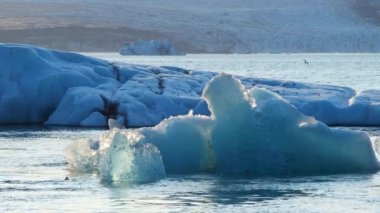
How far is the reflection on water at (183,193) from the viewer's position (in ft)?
41.6

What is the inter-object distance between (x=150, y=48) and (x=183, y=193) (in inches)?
2242

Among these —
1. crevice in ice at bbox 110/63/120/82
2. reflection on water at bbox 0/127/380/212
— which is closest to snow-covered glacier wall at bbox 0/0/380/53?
crevice in ice at bbox 110/63/120/82

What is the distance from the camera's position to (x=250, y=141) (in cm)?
1544

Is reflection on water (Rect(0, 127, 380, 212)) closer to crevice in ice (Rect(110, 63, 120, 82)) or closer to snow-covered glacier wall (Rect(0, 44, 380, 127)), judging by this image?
snow-covered glacier wall (Rect(0, 44, 380, 127))

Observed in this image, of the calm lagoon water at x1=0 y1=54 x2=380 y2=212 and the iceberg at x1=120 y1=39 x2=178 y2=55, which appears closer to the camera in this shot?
the calm lagoon water at x1=0 y1=54 x2=380 y2=212

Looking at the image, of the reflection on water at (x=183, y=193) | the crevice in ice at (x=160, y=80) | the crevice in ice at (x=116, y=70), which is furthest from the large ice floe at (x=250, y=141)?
the crevice in ice at (x=116, y=70)

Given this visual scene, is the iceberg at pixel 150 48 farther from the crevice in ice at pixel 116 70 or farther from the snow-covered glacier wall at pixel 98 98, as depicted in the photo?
the snow-covered glacier wall at pixel 98 98

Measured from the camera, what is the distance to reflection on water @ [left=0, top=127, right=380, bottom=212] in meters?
12.7

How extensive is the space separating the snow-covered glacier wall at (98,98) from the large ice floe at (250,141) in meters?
7.77

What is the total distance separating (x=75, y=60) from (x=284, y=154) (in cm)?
1148

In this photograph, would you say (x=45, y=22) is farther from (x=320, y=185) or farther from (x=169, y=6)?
(x=320, y=185)

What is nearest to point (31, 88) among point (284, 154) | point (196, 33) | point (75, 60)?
point (75, 60)

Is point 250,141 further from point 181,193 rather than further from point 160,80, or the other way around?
point 160,80

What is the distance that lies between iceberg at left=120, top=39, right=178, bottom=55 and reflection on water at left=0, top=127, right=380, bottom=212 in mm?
53513
